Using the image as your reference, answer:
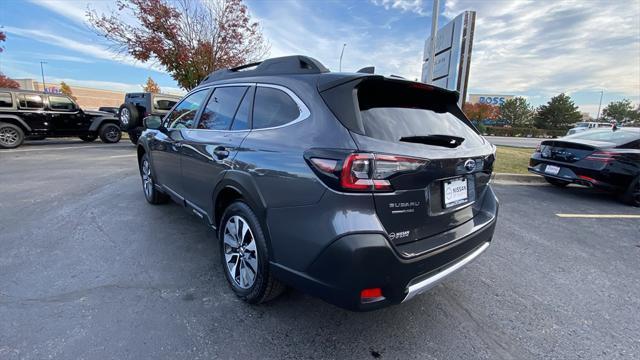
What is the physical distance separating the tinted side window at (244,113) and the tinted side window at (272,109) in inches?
3.5

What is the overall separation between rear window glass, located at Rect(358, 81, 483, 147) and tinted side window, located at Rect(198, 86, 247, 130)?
3.88ft

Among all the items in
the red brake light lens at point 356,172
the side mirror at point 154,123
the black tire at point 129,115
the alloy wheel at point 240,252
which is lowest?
the alloy wheel at point 240,252

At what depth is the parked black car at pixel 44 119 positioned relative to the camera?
10164 millimetres

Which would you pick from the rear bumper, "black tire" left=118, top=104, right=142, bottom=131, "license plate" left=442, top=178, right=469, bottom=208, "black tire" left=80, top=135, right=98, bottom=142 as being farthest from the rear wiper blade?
"black tire" left=80, top=135, right=98, bottom=142

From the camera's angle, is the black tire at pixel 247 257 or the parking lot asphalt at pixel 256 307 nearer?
the parking lot asphalt at pixel 256 307

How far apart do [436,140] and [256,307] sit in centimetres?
180

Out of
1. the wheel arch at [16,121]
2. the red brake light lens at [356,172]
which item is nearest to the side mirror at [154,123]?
the red brake light lens at [356,172]

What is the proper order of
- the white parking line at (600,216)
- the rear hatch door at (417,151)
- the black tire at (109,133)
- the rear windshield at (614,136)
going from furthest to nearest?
the black tire at (109,133), the rear windshield at (614,136), the white parking line at (600,216), the rear hatch door at (417,151)

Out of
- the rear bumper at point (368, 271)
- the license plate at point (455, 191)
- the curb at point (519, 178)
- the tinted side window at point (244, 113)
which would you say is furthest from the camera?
the curb at point (519, 178)

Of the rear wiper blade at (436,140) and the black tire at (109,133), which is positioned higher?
the rear wiper blade at (436,140)

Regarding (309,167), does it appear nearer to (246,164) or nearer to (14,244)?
(246,164)

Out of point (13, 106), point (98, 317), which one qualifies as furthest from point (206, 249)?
point (13, 106)

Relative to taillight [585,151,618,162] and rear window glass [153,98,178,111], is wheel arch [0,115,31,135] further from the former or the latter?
taillight [585,151,618,162]

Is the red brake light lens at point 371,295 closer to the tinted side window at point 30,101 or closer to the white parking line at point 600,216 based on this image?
the white parking line at point 600,216
